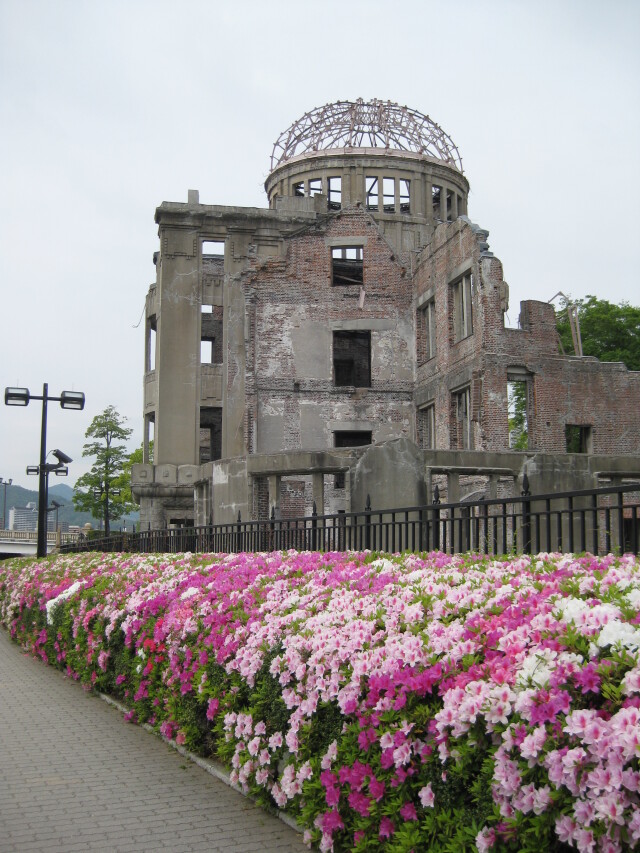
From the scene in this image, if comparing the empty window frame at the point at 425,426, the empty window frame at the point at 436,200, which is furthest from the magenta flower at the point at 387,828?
the empty window frame at the point at 436,200

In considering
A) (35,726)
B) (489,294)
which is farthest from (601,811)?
(489,294)

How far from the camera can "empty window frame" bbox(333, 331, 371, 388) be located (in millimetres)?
38938

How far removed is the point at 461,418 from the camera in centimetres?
3203

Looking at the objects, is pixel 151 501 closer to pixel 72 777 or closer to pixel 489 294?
pixel 489 294

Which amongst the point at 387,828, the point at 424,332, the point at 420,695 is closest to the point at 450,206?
the point at 424,332

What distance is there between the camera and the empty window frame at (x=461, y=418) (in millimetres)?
31078

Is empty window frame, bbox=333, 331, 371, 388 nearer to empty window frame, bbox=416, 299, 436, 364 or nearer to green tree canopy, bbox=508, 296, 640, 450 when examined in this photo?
empty window frame, bbox=416, 299, 436, 364

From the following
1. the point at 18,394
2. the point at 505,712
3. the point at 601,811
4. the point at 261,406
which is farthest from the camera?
the point at 261,406

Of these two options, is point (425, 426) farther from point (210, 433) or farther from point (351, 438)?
point (210, 433)

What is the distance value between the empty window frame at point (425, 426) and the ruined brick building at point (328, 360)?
5 centimetres

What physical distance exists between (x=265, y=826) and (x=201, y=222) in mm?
34135

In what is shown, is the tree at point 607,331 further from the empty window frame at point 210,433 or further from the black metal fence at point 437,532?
the black metal fence at point 437,532

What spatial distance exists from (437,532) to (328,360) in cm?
2642

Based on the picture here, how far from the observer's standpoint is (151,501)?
36.8 metres
